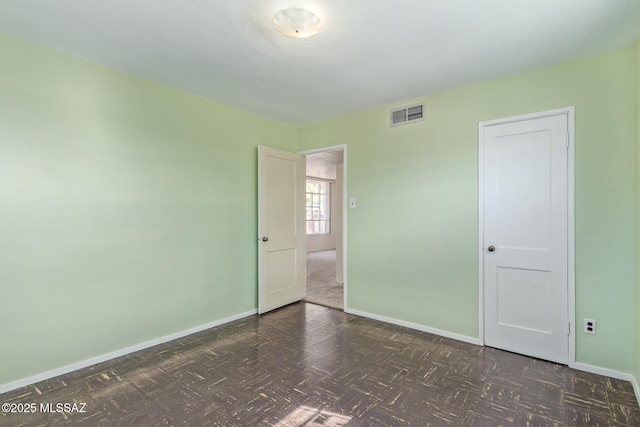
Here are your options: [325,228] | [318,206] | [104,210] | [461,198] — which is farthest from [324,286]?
[325,228]

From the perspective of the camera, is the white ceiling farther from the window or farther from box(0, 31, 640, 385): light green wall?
the window

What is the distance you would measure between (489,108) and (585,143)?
2.61 ft

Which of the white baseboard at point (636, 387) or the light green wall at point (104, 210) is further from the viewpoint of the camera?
the light green wall at point (104, 210)

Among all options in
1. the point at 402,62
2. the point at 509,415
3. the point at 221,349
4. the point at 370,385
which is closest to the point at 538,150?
the point at 402,62

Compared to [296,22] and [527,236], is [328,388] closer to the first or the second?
[527,236]

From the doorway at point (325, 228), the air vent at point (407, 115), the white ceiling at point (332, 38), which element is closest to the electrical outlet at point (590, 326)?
the white ceiling at point (332, 38)

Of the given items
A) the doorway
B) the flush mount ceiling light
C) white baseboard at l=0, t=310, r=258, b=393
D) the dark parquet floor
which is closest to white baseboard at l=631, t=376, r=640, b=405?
the dark parquet floor

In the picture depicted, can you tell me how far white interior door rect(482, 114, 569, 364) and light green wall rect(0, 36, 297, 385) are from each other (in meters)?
2.68

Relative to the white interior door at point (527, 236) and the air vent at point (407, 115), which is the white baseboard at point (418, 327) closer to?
the white interior door at point (527, 236)

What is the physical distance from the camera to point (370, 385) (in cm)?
229

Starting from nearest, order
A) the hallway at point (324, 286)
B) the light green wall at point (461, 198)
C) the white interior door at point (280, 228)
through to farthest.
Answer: the light green wall at point (461, 198)
the white interior door at point (280, 228)
the hallway at point (324, 286)

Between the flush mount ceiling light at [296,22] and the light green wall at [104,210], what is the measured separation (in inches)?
63.6

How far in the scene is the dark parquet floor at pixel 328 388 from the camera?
6.30ft

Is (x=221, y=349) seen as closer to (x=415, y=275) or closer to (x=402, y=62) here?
(x=415, y=275)
